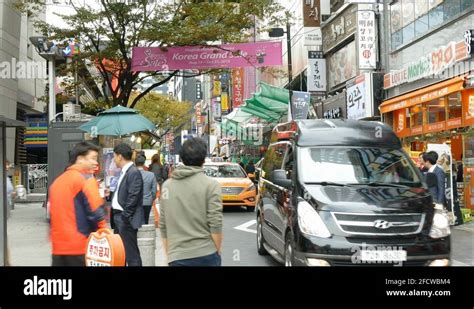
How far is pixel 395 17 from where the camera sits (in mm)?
19922

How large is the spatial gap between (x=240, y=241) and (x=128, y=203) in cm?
500

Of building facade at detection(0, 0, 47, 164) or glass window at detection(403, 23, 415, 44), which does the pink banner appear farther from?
building facade at detection(0, 0, 47, 164)

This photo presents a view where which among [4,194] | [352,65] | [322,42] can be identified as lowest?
[4,194]

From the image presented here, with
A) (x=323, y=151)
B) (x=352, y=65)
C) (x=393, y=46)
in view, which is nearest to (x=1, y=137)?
(x=323, y=151)

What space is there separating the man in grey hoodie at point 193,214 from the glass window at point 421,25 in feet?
49.2

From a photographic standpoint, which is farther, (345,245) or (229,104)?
(229,104)

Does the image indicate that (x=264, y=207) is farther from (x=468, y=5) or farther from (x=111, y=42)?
(x=111, y=42)

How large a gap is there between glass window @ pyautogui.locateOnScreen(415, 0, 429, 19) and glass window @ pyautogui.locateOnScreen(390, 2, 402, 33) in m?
1.38

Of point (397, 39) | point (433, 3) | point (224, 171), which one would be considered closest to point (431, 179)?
point (433, 3)

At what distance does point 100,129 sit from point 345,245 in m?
8.31

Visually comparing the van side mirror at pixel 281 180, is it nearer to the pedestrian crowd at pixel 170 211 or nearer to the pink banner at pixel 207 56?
the pedestrian crowd at pixel 170 211

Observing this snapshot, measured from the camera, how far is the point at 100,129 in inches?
504

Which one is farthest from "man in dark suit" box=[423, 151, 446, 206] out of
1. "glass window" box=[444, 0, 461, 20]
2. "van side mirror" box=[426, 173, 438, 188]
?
"glass window" box=[444, 0, 461, 20]

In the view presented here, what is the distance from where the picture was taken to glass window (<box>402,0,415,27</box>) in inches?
729
